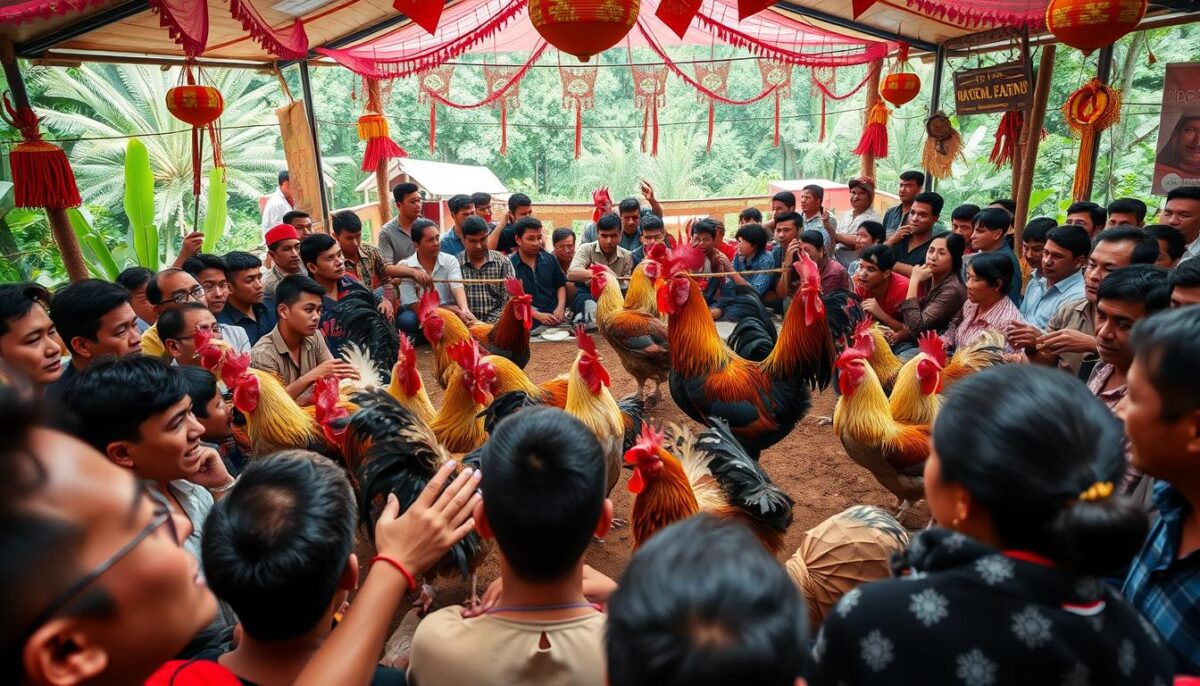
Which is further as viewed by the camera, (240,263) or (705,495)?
(240,263)

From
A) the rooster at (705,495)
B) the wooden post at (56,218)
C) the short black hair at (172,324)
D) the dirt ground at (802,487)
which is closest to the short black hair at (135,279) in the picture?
the short black hair at (172,324)

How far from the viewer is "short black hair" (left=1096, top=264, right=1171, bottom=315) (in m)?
2.35

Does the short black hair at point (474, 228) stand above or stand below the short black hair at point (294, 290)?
above

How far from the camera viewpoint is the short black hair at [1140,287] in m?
2.35

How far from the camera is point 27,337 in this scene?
8.48ft

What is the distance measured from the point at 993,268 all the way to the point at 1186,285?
1956mm

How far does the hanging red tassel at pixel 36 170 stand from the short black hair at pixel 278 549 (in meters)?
5.26

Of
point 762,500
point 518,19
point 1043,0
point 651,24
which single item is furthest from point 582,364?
point 651,24

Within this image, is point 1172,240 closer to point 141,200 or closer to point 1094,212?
point 1094,212

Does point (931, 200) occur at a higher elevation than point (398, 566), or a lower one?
higher

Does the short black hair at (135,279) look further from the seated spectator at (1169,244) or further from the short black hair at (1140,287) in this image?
the seated spectator at (1169,244)

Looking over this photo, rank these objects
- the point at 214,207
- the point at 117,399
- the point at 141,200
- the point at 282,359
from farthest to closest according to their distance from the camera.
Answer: the point at 214,207, the point at 141,200, the point at 282,359, the point at 117,399

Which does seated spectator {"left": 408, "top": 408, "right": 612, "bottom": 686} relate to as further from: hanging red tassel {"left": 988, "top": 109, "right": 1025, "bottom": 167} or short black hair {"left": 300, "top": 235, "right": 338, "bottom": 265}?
hanging red tassel {"left": 988, "top": 109, "right": 1025, "bottom": 167}

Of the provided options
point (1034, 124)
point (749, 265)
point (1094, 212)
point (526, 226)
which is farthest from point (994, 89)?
point (526, 226)
